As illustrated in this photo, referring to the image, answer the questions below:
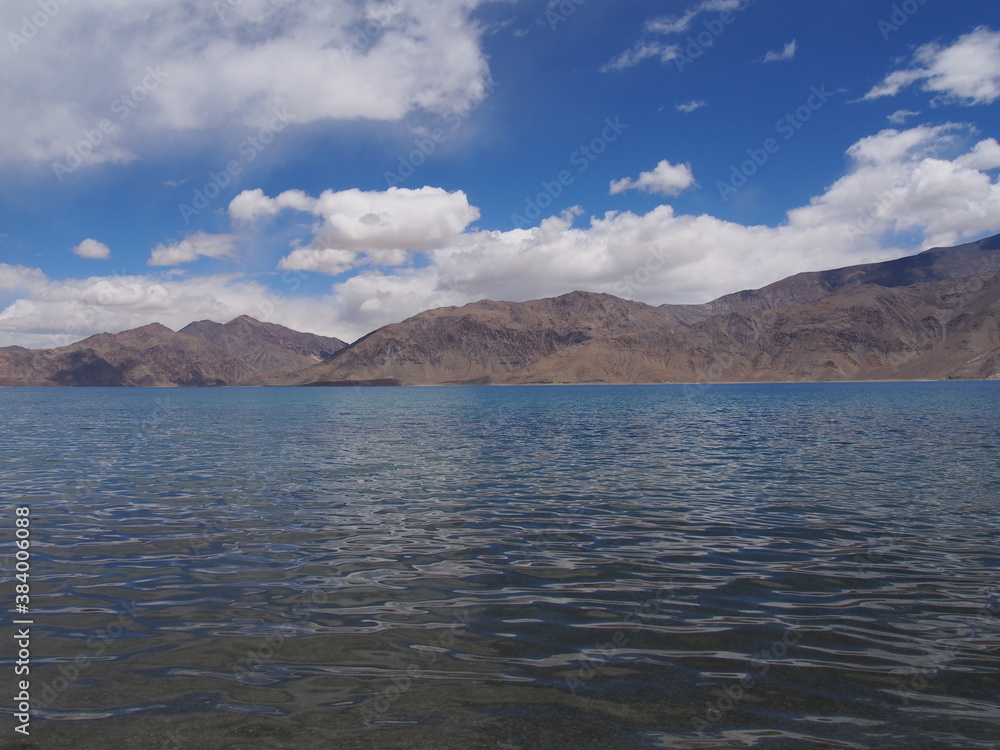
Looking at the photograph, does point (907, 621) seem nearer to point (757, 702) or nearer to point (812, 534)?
point (757, 702)

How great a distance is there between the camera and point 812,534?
17500 mm

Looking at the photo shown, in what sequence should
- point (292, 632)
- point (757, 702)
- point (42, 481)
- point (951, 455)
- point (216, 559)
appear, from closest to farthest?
point (757, 702)
point (292, 632)
point (216, 559)
point (42, 481)
point (951, 455)

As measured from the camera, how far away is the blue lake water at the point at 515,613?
26.4 ft

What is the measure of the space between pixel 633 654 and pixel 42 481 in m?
28.3

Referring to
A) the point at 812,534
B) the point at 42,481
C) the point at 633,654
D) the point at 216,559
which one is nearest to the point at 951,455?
the point at 812,534

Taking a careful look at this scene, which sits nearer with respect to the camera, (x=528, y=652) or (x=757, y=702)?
(x=757, y=702)

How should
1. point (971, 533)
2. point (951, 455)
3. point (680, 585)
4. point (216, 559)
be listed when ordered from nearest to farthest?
point (680, 585) → point (216, 559) → point (971, 533) → point (951, 455)

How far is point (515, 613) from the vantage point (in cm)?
1185

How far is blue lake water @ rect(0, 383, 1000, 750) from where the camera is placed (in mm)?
8039

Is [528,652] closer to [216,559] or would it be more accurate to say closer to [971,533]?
[216,559]

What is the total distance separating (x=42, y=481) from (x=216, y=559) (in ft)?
58.9

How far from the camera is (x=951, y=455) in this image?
33.6m

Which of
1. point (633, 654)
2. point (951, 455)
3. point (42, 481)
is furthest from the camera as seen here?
point (951, 455)

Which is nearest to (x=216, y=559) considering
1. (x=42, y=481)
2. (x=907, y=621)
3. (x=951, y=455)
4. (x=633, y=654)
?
(x=633, y=654)
